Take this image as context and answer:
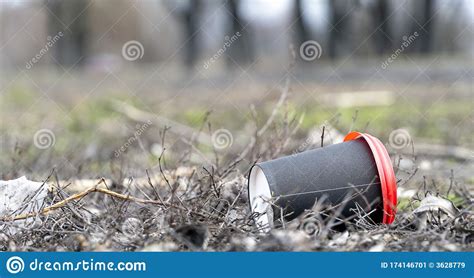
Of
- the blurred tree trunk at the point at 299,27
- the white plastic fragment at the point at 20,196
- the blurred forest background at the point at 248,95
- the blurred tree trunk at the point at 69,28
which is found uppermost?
the blurred tree trunk at the point at 69,28

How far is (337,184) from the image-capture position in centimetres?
316

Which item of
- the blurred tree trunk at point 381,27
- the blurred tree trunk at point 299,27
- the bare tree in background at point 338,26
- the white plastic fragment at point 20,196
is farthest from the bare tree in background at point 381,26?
the white plastic fragment at point 20,196

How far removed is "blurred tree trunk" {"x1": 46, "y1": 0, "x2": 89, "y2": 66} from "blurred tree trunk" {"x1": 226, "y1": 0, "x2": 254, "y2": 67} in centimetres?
1184

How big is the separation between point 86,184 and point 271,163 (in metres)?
1.47

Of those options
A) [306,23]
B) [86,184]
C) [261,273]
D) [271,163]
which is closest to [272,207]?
[271,163]

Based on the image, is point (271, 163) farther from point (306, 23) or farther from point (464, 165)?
point (306, 23)

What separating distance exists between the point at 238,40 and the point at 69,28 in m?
18.0

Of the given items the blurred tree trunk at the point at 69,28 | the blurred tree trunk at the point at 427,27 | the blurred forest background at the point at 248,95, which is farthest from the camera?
the blurred tree trunk at the point at 69,28

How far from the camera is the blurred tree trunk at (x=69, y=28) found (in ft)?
124

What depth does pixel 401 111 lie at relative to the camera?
434 inches

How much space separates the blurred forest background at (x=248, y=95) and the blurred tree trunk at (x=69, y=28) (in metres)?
0.78

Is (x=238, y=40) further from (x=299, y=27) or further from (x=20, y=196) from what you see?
(x=20, y=196)

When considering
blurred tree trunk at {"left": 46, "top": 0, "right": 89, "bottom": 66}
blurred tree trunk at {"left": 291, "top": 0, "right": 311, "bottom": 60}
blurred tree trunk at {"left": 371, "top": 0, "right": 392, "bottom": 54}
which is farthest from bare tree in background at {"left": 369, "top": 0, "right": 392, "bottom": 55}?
blurred tree trunk at {"left": 46, "top": 0, "right": 89, "bottom": 66}

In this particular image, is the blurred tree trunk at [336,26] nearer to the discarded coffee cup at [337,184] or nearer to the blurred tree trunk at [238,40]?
the blurred tree trunk at [238,40]
